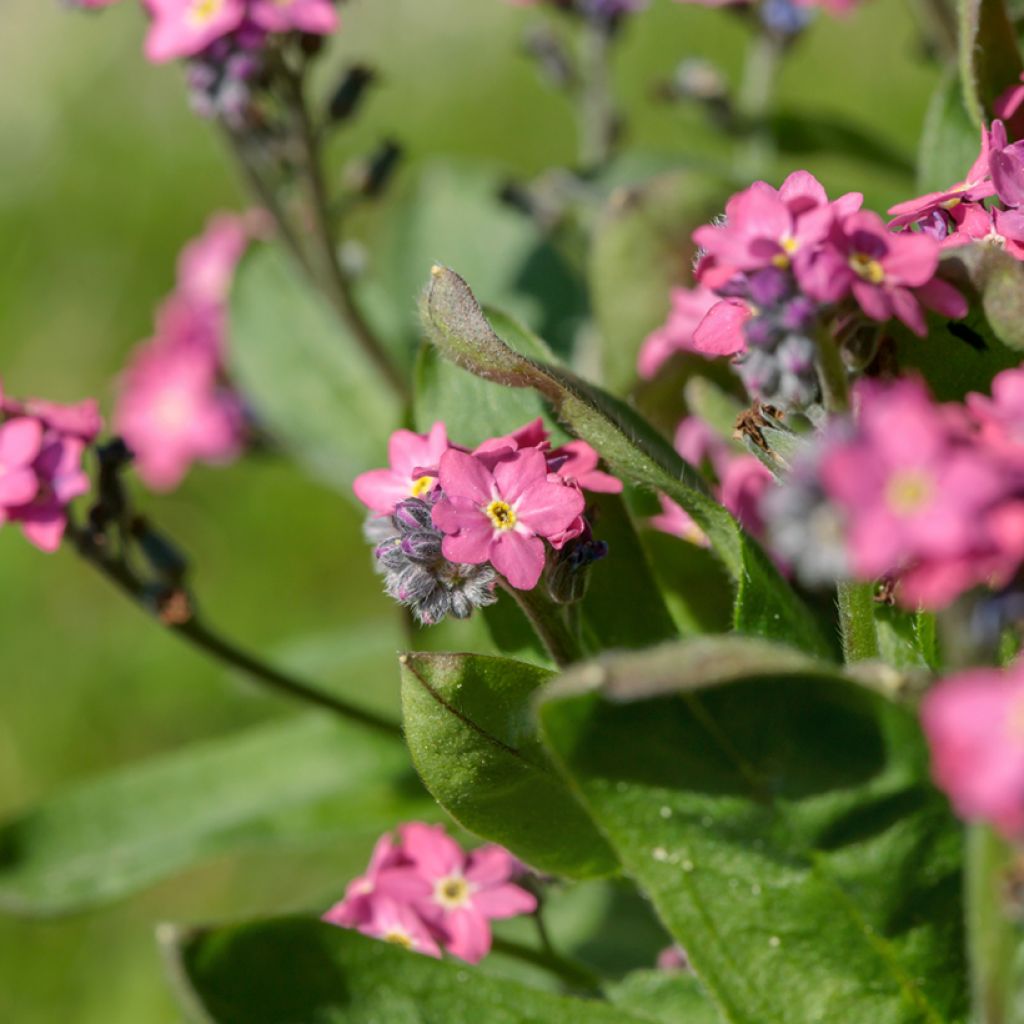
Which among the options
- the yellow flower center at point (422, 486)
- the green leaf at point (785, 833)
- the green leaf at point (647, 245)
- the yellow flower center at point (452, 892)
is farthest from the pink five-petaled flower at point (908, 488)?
the green leaf at point (647, 245)

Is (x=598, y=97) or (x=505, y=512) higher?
(x=598, y=97)

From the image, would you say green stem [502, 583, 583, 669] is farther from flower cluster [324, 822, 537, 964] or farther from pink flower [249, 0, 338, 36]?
pink flower [249, 0, 338, 36]

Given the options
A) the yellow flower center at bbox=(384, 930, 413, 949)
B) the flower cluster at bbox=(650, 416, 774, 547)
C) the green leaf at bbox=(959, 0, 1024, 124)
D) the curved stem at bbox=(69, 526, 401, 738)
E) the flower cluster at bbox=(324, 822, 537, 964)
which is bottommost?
the yellow flower center at bbox=(384, 930, 413, 949)

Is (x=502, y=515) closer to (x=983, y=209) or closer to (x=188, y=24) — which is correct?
(x=983, y=209)

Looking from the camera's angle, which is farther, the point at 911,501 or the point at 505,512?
the point at 505,512

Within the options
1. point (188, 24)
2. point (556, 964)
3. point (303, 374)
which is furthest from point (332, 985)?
point (303, 374)

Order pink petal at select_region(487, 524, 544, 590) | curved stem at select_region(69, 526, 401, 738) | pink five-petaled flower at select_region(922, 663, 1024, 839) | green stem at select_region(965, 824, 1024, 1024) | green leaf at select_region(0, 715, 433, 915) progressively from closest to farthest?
pink five-petaled flower at select_region(922, 663, 1024, 839) < green stem at select_region(965, 824, 1024, 1024) < pink petal at select_region(487, 524, 544, 590) < curved stem at select_region(69, 526, 401, 738) < green leaf at select_region(0, 715, 433, 915)

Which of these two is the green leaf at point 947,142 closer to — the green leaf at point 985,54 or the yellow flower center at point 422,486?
the green leaf at point 985,54

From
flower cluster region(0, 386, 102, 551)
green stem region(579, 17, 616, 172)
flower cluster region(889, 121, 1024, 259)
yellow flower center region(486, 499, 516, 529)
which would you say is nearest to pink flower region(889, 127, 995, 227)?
flower cluster region(889, 121, 1024, 259)
